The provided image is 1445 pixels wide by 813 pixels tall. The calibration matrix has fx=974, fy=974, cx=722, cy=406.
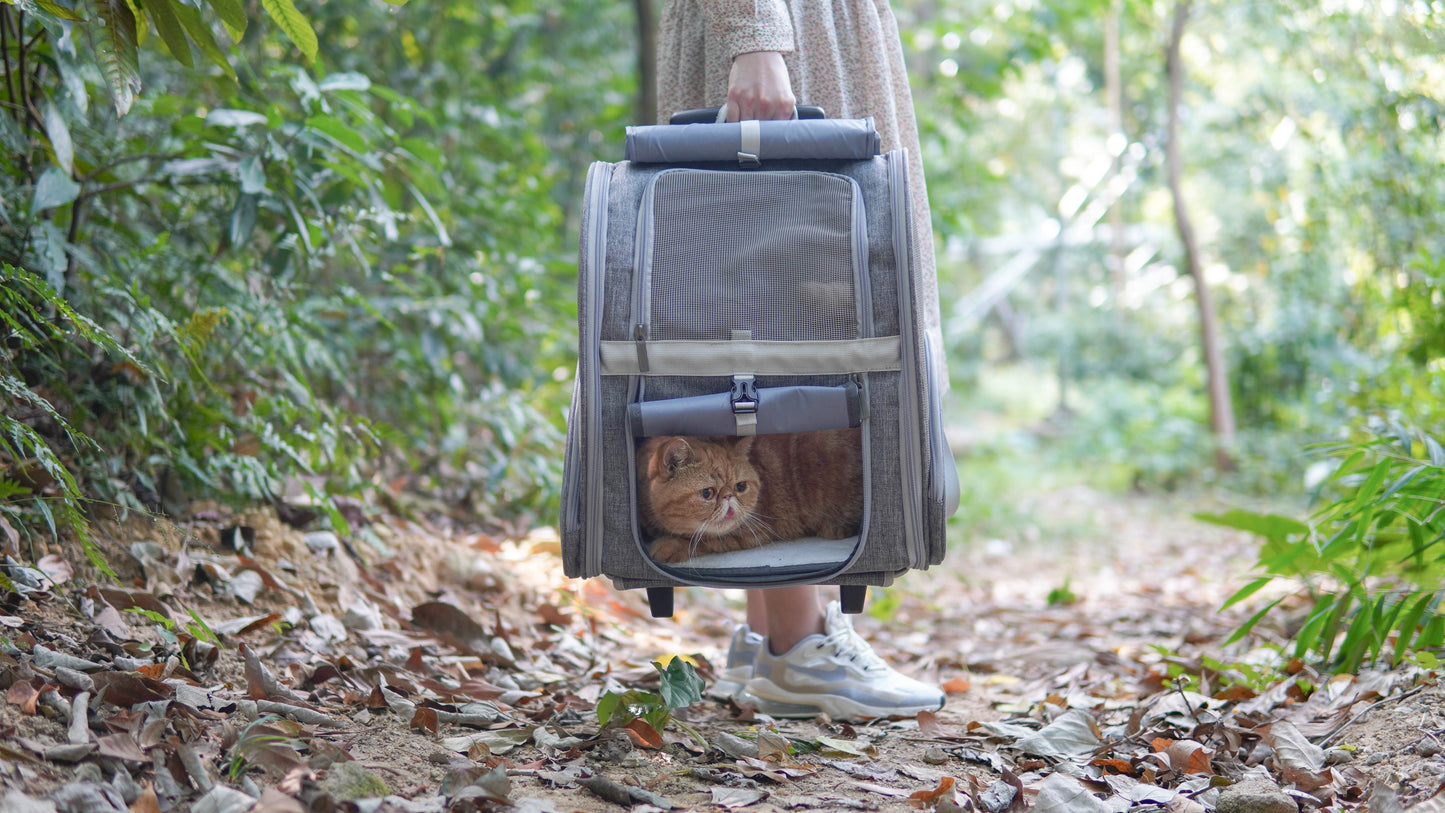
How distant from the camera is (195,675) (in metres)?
1.58

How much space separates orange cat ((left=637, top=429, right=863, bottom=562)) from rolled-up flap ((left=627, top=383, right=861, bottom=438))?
75 millimetres

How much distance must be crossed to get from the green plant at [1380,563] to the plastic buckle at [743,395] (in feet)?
3.92

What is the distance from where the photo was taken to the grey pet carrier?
1.55 meters

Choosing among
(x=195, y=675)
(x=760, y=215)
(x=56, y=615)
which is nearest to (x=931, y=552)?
(x=760, y=215)

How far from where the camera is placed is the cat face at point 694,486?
5.35 feet

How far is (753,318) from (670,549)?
416 millimetres

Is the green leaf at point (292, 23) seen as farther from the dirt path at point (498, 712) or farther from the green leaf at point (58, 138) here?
the dirt path at point (498, 712)

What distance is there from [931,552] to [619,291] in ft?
2.17

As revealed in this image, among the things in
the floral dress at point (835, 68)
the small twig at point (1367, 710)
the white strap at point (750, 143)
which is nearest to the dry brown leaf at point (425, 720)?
the white strap at point (750, 143)

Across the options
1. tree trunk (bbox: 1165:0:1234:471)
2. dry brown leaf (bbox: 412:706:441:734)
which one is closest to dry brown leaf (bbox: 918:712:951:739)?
dry brown leaf (bbox: 412:706:441:734)

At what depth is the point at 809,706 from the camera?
200 centimetres

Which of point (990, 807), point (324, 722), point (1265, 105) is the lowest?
point (990, 807)

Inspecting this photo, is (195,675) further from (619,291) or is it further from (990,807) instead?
(990,807)

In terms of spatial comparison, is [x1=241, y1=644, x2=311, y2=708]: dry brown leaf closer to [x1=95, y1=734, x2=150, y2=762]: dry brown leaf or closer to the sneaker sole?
[x1=95, y1=734, x2=150, y2=762]: dry brown leaf
